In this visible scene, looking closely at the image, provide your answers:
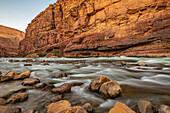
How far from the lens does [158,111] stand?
1.11 m

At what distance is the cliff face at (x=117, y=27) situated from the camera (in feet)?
39.3

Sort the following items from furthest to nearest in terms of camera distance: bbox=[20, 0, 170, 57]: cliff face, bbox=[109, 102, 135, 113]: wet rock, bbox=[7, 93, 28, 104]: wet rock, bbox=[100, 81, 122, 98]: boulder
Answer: bbox=[20, 0, 170, 57]: cliff face < bbox=[100, 81, 122, 98]: boulder < bbox=[7, 93, 28, 104]: wet rock < bbox=[109, 102, 135, 113]: wet rock

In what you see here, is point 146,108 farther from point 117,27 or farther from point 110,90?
point 117,27

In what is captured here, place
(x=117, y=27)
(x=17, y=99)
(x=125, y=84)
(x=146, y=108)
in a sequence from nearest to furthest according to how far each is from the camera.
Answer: (x=146, y=108), (x=17, y=99), (x=125, y=84), (x=117, y=27)

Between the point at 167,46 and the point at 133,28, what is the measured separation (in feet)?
18.6

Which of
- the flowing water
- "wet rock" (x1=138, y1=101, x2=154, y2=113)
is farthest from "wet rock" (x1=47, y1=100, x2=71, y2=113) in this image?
"wet rock" (x1=138, y1=101, x2=154, y2=113)

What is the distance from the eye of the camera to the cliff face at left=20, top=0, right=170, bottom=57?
39.3 ft

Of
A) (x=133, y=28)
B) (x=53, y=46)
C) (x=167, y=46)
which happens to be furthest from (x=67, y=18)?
(x=167, y=46)

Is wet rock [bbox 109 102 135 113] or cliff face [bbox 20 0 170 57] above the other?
cliff face [bbox 20 0 170 57]

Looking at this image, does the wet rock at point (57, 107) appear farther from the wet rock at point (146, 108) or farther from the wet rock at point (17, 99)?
the wet rock at point (146, 108)

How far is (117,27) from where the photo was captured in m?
16.5

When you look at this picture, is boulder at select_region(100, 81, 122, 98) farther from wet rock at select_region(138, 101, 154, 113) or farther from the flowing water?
wet rock at select_region(138, 101, 154, 113)

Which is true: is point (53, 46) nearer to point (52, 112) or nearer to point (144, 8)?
point (144, 8)

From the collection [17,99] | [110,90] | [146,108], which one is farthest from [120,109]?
[17,99]
